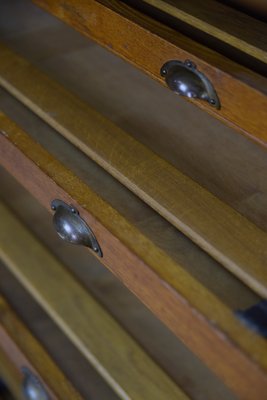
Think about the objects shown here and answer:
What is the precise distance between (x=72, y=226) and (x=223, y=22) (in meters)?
0.22

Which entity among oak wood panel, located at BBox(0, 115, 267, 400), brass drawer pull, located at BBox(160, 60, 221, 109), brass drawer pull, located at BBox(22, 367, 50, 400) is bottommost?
oak wood panel, located at BBox(0, 115, 267, 400)

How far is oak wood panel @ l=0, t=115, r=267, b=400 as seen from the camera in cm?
42

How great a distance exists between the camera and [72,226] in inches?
23.1

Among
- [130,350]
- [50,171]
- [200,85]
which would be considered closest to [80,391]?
[130,350]

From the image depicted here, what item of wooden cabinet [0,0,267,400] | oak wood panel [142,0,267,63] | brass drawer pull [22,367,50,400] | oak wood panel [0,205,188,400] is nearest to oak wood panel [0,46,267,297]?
wooden cabinet [0,0,267,400]

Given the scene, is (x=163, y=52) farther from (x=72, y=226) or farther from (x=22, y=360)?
(x=22, y=360)

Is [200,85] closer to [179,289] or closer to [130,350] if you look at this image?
[179,289]

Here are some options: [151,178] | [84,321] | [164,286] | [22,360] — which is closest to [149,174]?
[151,178]

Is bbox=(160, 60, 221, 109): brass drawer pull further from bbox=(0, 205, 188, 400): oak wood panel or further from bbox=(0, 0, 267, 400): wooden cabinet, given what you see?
bbox=(0, 205, 188, 400): oak wood panel

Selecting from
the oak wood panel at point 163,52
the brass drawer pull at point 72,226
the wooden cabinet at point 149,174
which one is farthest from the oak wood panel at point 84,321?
the oak wood panel at point 163,52

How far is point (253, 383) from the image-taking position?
416mm

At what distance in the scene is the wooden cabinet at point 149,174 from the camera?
0.47 metres

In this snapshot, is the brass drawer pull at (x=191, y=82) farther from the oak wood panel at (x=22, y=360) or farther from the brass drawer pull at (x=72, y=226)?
the oak wood panel at (x=22, y=360)

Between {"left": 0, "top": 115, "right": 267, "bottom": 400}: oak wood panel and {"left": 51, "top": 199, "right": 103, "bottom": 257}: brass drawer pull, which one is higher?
{"left": 51, "top": 199, "right": 103, "bottom": 257}: brass drawer pull
